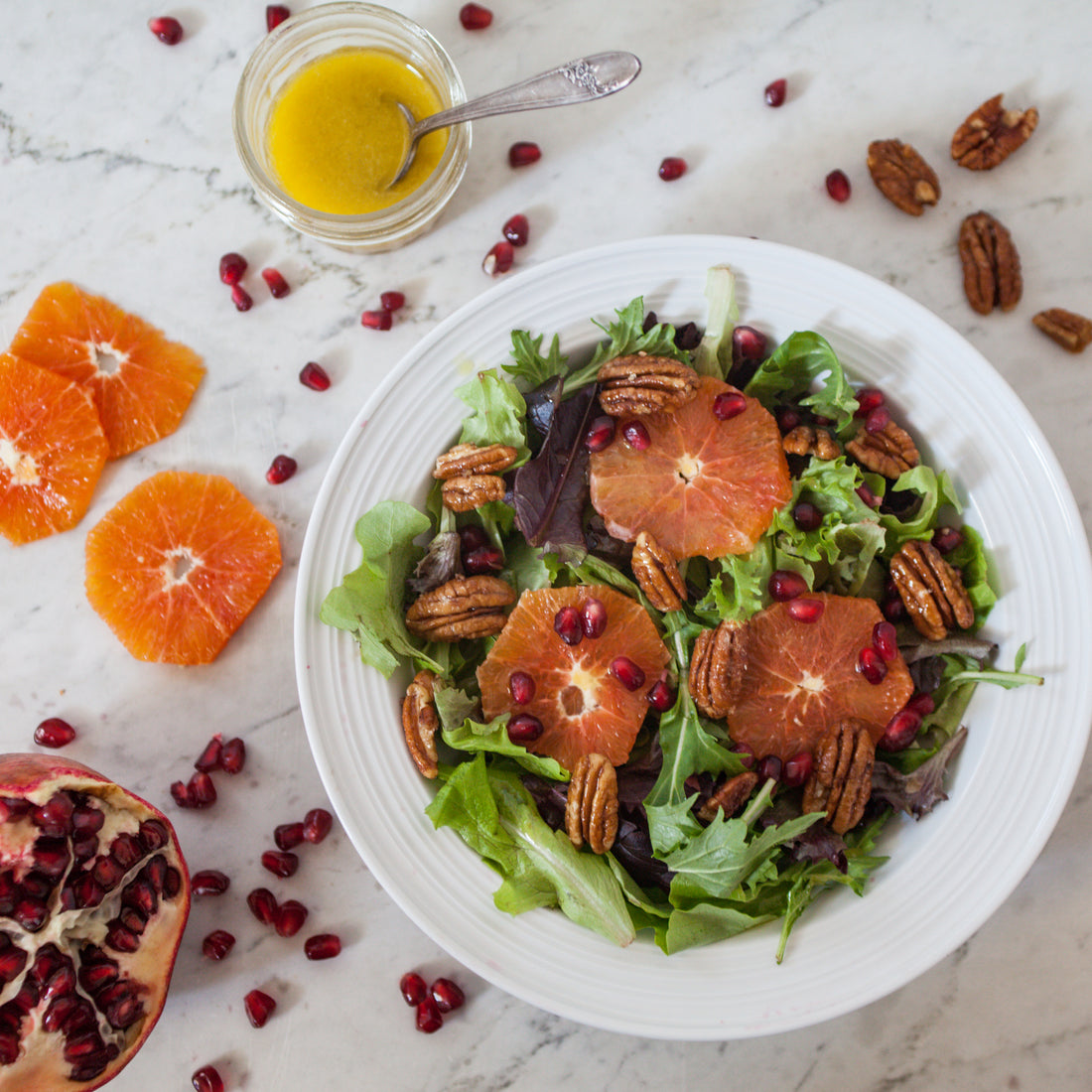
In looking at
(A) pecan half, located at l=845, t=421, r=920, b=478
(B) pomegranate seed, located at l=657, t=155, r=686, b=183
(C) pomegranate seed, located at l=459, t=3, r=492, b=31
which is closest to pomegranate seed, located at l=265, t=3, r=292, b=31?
(C) pomegranate seed, located at l=459, t=3, r=492, b=31

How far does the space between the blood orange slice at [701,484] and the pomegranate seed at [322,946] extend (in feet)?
3.61

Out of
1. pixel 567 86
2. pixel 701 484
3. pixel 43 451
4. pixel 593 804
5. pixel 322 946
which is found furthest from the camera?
pixel 43 451

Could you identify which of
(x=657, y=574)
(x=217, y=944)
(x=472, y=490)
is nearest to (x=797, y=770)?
(x=657, y=574)

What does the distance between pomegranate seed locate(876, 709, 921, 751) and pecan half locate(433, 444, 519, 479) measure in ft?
2.77

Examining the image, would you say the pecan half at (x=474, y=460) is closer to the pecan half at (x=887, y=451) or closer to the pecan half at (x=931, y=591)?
the pecan half at (x=887, y=451)

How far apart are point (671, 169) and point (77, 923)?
6.55 ft

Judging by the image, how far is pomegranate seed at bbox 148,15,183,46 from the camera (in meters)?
2.22

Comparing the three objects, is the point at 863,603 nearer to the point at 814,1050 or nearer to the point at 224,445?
the point at 814,1050

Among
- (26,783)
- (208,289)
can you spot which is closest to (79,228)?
(208,289)

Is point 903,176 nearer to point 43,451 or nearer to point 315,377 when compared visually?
point 315,377

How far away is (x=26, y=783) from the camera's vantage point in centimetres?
181

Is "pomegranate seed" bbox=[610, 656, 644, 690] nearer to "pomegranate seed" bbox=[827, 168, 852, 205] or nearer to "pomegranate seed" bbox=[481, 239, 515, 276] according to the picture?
"pomegranate seed" bbox=[481, 239, 515, 276]

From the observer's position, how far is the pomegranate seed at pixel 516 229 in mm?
2168

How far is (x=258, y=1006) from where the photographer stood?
2.08m
